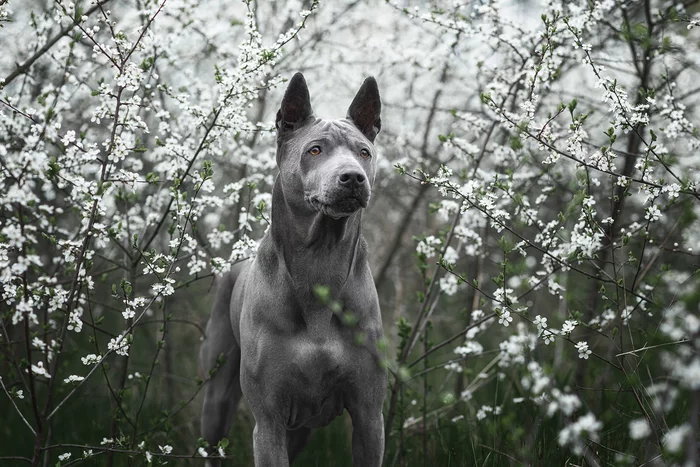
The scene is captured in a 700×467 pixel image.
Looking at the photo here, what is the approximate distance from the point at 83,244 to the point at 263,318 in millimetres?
1007

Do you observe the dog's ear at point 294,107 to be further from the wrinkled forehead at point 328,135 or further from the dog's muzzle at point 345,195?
the dog's muzzle at point 345,195

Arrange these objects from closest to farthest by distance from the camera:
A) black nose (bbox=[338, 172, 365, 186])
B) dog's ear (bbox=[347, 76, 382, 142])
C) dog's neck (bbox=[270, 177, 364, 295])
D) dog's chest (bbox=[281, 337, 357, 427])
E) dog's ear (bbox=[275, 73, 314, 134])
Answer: black nose (bbox=[338, 172, 365, 186])
dog's chest (bbox=[281, 337, 357, 427])
dog's neck (bbox=[270, 177, 364, 295])
dog's ear (bbox=[275, 73, 314, 134])
dog's ear (bbox=[347, 76, 382, 142])

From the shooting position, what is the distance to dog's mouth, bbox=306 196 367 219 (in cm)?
298

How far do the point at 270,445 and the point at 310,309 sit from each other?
716 millimetres

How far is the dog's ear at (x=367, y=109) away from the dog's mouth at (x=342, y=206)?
754mm

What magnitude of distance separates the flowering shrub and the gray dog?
0.34m

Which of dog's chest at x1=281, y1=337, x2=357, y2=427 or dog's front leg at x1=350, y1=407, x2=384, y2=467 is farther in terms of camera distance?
dog's front leg at x1=350, y1=407, x2=384, y2=467

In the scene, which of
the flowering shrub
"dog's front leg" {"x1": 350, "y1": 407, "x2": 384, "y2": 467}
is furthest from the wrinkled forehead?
"dog's front leg" {"x1": 350, "y1": 407, "x2": 384, "y2": 467}

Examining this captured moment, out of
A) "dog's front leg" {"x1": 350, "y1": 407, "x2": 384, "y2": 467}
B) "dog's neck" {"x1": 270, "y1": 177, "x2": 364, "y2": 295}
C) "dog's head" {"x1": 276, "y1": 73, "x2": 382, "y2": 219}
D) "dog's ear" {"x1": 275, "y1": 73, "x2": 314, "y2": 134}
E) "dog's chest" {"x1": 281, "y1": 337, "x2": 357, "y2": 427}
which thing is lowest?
"dog's front leg" {"x1": 350, "y1": 407, "x2": 384, "y2": 467}

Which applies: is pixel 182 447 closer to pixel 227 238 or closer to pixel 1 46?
pixel 227 238

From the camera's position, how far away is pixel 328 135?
10.7 ft

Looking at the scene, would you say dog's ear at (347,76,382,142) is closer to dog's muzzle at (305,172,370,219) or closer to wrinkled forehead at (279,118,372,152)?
wrinkled forehead at (279,118,372,152)

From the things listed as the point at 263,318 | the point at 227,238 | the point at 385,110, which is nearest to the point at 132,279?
the point at 227,238

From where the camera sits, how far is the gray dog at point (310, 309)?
3209 mm
